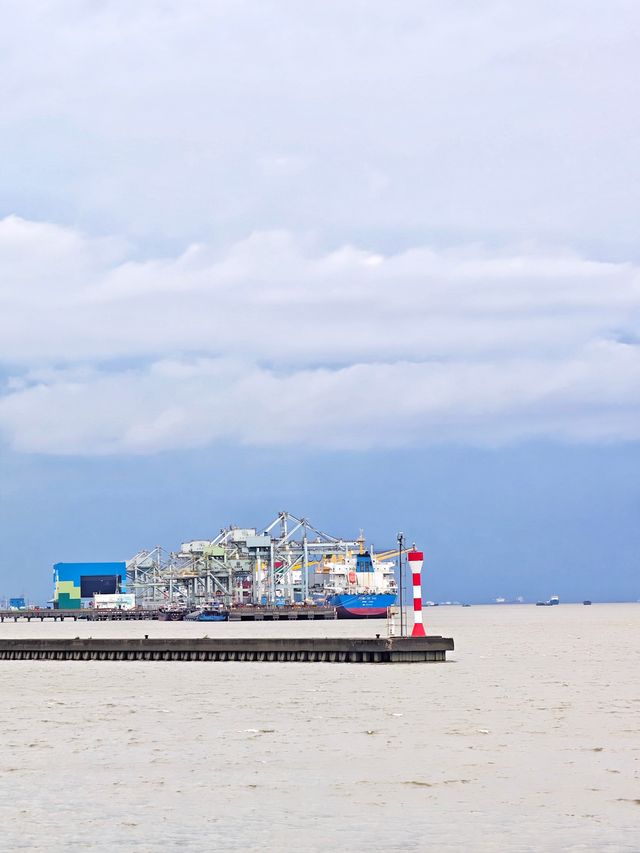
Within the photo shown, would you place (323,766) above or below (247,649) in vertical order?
below

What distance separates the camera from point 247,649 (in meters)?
55.4

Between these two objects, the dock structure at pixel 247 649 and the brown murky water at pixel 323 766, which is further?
the dock structure at pixel 247 649

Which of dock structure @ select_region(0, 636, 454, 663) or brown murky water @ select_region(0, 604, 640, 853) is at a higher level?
dock structure @ select_region(0, 636, 454, 663)

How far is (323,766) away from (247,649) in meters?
31.0

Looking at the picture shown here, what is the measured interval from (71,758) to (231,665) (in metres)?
35.1

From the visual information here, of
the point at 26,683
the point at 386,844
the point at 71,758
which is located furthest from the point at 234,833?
the point at 26,683

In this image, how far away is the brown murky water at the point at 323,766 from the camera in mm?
18156

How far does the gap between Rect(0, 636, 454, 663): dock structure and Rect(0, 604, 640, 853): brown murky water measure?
3.53 metres

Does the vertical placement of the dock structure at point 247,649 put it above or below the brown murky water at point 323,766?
above

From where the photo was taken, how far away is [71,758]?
87.0ft

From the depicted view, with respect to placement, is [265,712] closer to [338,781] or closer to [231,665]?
[338,781]

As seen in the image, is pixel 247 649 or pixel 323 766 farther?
pixel 247 649

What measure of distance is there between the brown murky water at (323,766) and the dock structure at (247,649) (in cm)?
353

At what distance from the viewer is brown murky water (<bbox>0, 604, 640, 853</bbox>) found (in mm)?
18156
